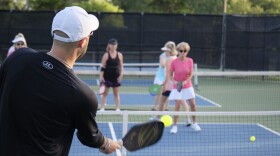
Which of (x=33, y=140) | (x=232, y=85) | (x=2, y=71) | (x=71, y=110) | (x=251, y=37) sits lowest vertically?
(x=232, y=85)

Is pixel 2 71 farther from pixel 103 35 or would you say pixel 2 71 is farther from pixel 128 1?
pixel 128 1

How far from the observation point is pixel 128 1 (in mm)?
39250

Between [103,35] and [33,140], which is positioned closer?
[33,140]

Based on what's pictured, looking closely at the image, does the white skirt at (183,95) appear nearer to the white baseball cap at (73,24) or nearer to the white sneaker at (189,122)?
the white sneaker at (189,122)

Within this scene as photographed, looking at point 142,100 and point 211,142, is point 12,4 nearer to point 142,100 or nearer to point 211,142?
point 142,100

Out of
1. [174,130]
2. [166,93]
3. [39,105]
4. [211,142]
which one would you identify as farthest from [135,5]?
[39,105]

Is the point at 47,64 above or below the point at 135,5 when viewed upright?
above

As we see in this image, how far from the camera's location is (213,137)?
830 centimetres

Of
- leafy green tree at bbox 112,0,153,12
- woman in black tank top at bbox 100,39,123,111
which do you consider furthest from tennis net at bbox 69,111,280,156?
leafy green tree at bbox 112,0,153,12

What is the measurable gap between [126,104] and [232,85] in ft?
18.9

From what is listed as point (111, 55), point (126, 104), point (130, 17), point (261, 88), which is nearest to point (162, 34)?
point (130, 17)

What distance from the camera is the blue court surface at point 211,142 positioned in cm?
711

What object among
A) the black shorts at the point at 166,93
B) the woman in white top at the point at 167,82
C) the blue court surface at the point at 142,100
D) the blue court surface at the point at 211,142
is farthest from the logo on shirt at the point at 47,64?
the blue court surface at the point at 142,100

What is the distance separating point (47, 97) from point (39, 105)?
2.5 inches
